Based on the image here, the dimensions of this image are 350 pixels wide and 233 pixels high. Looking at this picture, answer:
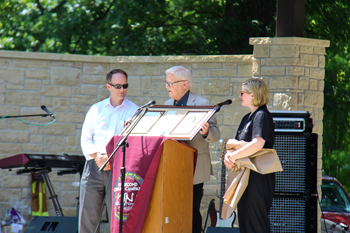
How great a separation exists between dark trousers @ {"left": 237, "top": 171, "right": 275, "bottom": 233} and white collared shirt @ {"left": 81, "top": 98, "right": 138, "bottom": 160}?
1.38 m

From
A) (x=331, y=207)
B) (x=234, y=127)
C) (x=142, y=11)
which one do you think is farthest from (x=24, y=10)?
(x=331, y=207)

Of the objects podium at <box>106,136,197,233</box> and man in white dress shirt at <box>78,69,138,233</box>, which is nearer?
podium at <box>106,136,197,233</box>

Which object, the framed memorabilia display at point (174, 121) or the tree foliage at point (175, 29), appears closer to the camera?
the framed memorabilia display at point (174, 121)

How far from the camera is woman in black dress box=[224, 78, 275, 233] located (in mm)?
3639

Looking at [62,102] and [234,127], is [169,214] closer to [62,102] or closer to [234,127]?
[234,127]

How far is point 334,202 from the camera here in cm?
730

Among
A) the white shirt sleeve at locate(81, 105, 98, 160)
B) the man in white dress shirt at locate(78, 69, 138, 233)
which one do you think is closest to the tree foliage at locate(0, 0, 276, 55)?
the man in white dress shirt at locate(78, 69, 138, 233)

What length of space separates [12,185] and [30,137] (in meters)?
0.71

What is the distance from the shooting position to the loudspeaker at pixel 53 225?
4.64 metres

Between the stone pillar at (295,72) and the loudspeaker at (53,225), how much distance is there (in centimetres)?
296

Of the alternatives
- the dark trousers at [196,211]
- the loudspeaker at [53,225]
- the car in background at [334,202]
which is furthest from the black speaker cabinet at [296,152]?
the car in background at [334,202]

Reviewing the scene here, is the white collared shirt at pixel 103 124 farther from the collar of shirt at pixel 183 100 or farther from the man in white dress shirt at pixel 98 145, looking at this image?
the collar of shirt at pixel 183 100

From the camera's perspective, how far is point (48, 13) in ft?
31.8

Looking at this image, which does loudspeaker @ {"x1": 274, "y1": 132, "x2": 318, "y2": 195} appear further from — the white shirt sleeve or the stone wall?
the white shirt sleeve
